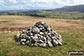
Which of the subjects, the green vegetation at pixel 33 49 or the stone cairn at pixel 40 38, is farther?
the stone cairn at pixel 40 38

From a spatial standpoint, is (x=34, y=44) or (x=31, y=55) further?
(x=34, y=44)

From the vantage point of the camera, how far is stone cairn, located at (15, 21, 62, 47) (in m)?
45.0

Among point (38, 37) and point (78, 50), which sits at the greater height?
point (38, 37)

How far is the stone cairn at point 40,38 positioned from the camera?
45.0 m

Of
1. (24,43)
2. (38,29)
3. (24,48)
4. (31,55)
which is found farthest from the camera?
(38,29)

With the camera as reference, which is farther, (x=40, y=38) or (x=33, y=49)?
(x=40, y=38)

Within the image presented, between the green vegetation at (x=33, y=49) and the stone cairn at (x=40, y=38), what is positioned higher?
the stone cairn at (x=40, y=38)

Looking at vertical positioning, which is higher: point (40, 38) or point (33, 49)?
point (40, 38)

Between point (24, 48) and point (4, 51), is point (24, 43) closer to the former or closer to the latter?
point (24, 48)

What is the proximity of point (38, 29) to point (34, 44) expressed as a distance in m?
7.08

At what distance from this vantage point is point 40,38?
153 ft

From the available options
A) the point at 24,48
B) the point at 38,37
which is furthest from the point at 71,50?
the point at 24,48

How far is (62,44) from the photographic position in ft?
156

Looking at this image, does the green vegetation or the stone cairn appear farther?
the stone cairn
